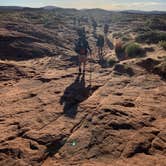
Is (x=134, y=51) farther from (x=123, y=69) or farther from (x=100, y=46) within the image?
(x=100, y=46)

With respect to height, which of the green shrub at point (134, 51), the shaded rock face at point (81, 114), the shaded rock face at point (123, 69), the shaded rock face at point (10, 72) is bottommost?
the shaded rock face at point (81, 114)

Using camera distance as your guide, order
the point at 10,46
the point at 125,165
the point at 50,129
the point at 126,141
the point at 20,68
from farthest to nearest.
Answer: the point at 10,46 → the point at 20,68 → the point at 50,129 → the point at 126,141 → the point at 125,165

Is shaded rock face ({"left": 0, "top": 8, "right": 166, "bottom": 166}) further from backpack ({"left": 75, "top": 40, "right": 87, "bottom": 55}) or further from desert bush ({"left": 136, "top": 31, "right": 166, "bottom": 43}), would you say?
desert bush ({"left": 136, "top": 31, "right": 166, "bottom": 43})

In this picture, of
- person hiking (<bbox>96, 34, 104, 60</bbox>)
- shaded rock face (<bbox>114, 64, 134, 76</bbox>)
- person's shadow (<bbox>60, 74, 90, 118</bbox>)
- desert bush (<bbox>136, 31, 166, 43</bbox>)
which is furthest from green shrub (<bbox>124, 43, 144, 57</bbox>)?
person's shadow (<bbox>60, 74, 90, 118</bbox>)

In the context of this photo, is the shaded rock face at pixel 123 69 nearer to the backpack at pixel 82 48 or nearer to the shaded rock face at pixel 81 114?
the shaded rock face at pixel 81 114

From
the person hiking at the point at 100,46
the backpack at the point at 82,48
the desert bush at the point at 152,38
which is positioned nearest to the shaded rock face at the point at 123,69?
the backpack at the point at 82,48

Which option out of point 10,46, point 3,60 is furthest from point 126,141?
point 10,46

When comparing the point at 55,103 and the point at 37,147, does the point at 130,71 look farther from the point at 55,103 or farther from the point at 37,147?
the point at 37,147
